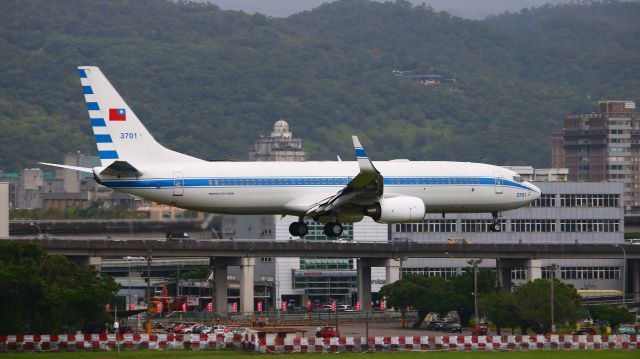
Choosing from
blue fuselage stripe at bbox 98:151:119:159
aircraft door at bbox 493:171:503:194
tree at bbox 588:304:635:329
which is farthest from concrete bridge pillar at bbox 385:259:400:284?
blue fuselage stripe at bbox 98:151:119:159

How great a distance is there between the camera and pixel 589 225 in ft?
644

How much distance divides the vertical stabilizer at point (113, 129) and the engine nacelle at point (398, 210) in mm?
13468

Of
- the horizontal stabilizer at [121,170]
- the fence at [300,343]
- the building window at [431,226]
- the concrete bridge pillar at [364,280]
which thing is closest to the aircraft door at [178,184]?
the horizontal stabilizer at [121,170]

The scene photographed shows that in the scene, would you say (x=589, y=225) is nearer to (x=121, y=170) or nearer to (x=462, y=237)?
(x=462, y=237)

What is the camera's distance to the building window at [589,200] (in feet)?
643

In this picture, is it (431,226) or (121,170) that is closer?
(121,170)

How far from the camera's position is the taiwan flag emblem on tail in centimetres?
9438

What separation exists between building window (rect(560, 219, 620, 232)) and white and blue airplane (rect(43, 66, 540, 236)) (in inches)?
3989

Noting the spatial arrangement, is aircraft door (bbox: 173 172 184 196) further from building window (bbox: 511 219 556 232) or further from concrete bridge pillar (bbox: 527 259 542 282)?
building window (bbox: 511 219 556 232)

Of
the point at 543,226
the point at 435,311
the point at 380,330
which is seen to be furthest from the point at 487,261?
the point at 380,330

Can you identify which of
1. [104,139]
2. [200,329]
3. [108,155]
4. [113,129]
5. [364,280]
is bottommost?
[200,329]

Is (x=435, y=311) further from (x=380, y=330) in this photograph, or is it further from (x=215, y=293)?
(x=215, y=293)

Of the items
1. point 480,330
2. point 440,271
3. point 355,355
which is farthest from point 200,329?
point 440,271

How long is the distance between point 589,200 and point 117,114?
113942 mm
